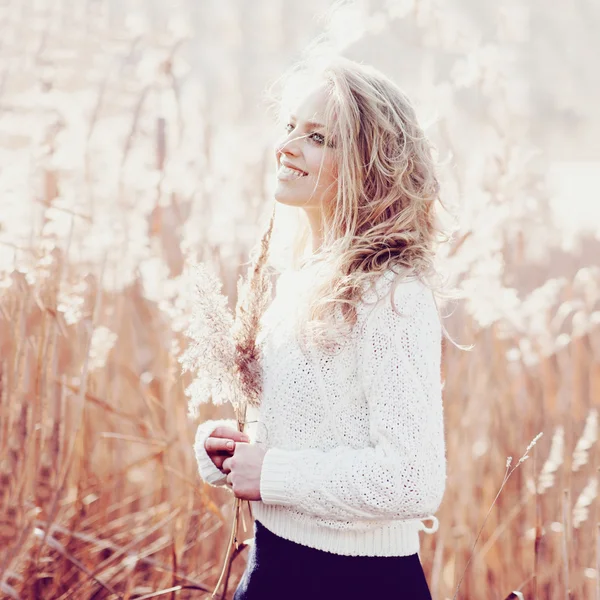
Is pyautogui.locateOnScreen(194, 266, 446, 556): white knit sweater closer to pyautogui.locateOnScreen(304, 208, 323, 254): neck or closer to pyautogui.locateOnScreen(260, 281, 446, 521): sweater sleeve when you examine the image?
pyautogui.locateOnScreen(260, 281, 446, 521): sweater sleeve

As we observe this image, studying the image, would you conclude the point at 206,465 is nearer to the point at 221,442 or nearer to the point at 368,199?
the point at 221,442

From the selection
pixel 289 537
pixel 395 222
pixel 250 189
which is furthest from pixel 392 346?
pixel 250 189

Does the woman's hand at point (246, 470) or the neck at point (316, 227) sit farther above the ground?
the neck at point (316, 227)

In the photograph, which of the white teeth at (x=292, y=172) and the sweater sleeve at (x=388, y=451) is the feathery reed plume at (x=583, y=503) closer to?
the sweater sleeve at (x=388, y=451)

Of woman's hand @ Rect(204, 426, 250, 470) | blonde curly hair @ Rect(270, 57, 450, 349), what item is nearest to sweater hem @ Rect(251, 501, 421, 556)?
woman's hand @ Rect(204, 426, 250, 470)

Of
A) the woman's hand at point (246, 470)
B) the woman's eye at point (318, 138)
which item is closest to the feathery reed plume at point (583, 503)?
the woman's hand at point (246, 470)

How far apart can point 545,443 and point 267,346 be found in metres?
1.13

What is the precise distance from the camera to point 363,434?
1.22 meters

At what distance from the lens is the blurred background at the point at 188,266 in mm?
1906

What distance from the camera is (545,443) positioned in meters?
2.21

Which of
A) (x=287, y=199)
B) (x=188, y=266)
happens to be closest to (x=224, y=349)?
(x=287, y=199)

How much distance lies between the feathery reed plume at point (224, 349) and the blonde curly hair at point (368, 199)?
122mm

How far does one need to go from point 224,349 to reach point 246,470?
19cm

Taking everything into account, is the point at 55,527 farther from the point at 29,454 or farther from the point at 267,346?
the point at 267,346
